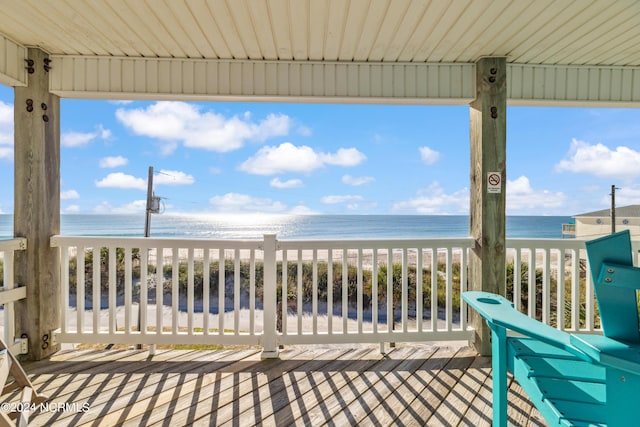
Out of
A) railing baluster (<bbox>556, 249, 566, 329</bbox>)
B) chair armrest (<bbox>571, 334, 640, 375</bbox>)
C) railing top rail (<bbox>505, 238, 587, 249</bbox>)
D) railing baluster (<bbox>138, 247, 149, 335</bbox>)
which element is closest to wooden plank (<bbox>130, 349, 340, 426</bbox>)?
railing baluster (<bbox>138, 247, 149, 335</bbox>)

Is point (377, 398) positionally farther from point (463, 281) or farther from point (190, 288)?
point (190, 288)

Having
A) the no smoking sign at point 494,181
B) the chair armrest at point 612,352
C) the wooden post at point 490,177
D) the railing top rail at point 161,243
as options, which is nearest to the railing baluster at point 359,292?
the railing top rail at point 161,243

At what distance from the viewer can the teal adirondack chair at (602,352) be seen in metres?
0.71

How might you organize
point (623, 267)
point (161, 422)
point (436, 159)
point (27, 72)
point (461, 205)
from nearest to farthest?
point (623, 267)
point (161, 422)
point (27, 72)
point (436, 159)
point (461, 205)

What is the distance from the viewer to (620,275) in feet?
2.42

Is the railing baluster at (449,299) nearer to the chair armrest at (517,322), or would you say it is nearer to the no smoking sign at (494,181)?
the no smoking sign at (494,181)

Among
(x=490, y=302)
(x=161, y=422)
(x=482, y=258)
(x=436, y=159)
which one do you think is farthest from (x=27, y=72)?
(x=436, y=159)

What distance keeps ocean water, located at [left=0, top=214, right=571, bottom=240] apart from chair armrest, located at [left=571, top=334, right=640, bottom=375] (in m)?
22.2

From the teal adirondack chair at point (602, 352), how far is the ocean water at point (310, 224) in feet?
71.8

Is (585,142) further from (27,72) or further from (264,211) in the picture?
(27,72)

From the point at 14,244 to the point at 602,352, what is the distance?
330 cm

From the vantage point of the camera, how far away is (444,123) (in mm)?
27344

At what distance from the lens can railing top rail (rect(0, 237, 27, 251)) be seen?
222 centimetres

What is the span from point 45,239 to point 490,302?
308cm
